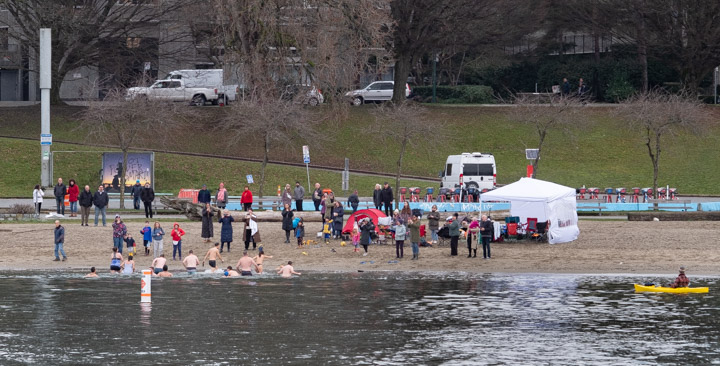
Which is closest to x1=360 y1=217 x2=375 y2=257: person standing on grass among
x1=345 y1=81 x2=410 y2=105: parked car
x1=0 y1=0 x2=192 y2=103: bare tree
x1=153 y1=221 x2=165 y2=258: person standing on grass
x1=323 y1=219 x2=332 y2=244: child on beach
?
x1=323 y1=219 x2=332 y2=244: child on beach

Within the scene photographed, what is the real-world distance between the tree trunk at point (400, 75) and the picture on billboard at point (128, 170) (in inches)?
1065

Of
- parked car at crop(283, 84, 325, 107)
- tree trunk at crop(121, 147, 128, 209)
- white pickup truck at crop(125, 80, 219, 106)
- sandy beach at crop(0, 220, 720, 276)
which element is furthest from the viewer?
white pickup truck at crop(125, 80, 219, 106)

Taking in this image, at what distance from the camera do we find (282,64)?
6394 cm

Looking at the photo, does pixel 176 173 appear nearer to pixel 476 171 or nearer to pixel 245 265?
pixel 476 171

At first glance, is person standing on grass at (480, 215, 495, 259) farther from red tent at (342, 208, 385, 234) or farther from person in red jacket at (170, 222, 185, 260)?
person in red jacket at (170, 222, 185, 260)

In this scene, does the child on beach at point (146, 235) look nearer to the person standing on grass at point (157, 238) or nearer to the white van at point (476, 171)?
the person standing on grass at point (157, 238)

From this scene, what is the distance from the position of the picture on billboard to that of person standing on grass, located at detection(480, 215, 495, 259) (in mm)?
21322

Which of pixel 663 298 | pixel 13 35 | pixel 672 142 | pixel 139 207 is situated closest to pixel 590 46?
pixel 672 142

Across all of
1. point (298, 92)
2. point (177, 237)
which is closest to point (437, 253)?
point (177, 237)

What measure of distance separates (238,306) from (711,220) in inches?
1027

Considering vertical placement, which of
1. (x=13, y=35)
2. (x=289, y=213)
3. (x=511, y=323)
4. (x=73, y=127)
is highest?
(x=13, y=35)

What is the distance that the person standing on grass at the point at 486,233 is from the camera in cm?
3878

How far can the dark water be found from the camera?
81.8ft

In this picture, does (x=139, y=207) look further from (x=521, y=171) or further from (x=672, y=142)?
(x=672, y=142)
